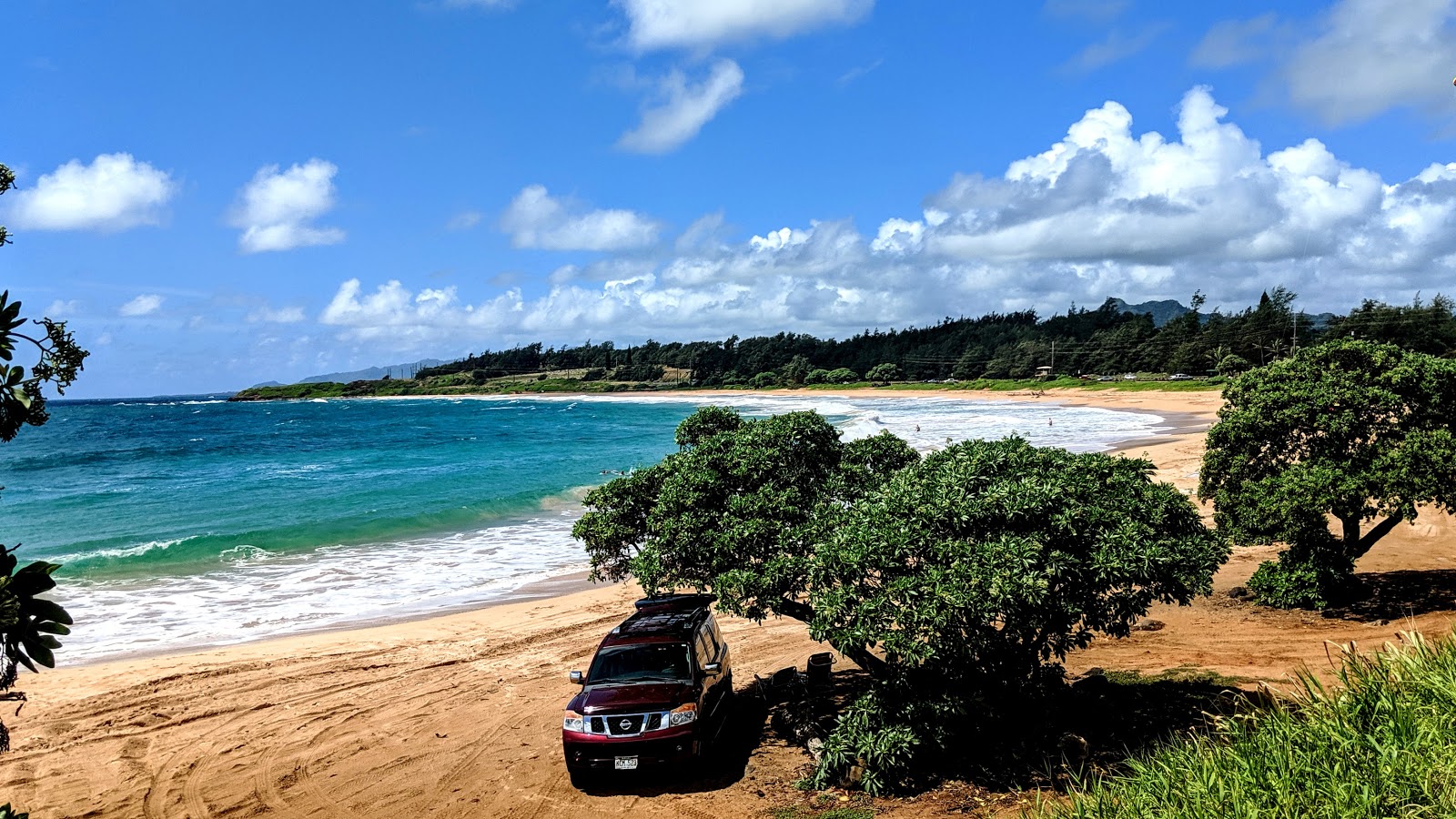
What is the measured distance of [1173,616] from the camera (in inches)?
562

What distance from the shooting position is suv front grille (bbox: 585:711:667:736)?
30.6 feet

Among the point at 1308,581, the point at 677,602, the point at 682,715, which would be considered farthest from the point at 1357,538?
the point at 682,715

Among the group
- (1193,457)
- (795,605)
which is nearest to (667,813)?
(795,605)

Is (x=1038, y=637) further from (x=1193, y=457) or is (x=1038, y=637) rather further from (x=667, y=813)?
(x=1193, y=457)

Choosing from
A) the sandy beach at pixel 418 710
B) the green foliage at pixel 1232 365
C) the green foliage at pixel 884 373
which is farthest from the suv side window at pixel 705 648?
the green foliage at pixel 884 373

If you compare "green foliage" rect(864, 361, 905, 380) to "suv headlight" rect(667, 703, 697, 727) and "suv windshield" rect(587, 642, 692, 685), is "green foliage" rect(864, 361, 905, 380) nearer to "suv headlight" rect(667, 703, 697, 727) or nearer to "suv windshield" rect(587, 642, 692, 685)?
"suv windshield" rect(587, 642, 692, 685)

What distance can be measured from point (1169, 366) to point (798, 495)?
112m

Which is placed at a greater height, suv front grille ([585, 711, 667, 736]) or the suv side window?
→ the suv side window

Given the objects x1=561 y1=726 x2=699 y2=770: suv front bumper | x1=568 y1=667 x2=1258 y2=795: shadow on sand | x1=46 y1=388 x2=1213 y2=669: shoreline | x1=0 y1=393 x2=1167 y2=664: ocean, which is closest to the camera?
x1=568 y1=667 x2=1258 y2=795: shadow on sand

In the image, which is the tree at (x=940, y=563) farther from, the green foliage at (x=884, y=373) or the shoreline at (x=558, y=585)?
the green foliage at (x=884, y=373)

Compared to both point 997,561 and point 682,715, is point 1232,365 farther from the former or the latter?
point 682,715

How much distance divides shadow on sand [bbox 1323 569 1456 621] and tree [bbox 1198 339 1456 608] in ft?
1.43

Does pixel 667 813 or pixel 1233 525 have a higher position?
pixel 1233 525

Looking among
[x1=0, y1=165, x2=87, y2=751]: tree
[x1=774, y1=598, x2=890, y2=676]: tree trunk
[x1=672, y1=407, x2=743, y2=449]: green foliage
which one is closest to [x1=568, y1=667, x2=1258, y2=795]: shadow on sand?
[x1=774, y1=598, x2=890, y2=676]: tree trunk
